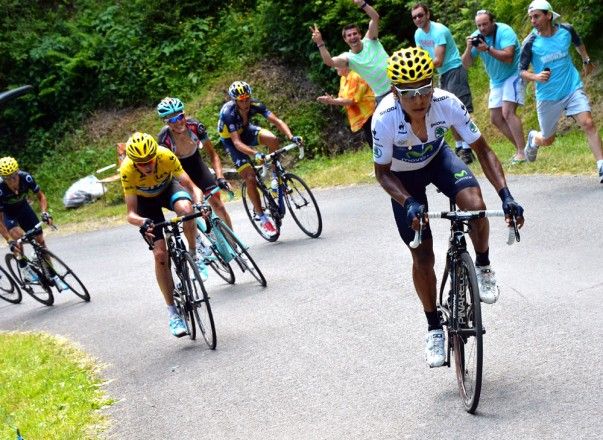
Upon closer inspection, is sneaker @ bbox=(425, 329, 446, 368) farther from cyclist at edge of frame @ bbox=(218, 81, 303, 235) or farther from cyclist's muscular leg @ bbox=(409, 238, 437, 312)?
cyclist at edge of frame @ bbox=(218, 81, 303, 235)

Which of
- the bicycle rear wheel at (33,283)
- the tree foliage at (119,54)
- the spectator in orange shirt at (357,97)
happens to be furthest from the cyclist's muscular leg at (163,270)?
the tree foliage at (119,54)

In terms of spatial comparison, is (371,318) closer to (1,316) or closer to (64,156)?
(1,316)

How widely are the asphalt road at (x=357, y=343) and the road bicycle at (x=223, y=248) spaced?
0.69 ft

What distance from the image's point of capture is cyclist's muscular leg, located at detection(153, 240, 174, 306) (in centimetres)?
909

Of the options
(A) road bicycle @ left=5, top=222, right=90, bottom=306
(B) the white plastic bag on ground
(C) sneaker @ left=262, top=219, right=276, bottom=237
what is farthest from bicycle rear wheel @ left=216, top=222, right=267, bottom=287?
(B) the white plastic bag on ground

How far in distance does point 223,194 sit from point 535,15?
9.14 metres

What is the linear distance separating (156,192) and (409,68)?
14.5 feet

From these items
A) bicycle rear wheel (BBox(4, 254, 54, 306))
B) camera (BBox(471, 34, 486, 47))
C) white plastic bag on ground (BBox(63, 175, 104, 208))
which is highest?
camera (BBox(471, 34, 486, 47))

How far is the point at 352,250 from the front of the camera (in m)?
11.6

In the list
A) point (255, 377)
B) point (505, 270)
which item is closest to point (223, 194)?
point (505, 270)

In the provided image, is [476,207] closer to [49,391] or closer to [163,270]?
[163,270]

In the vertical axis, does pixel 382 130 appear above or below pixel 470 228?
above

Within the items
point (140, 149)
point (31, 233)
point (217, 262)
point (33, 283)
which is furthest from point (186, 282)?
point (33, 283)

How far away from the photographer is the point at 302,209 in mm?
12773
